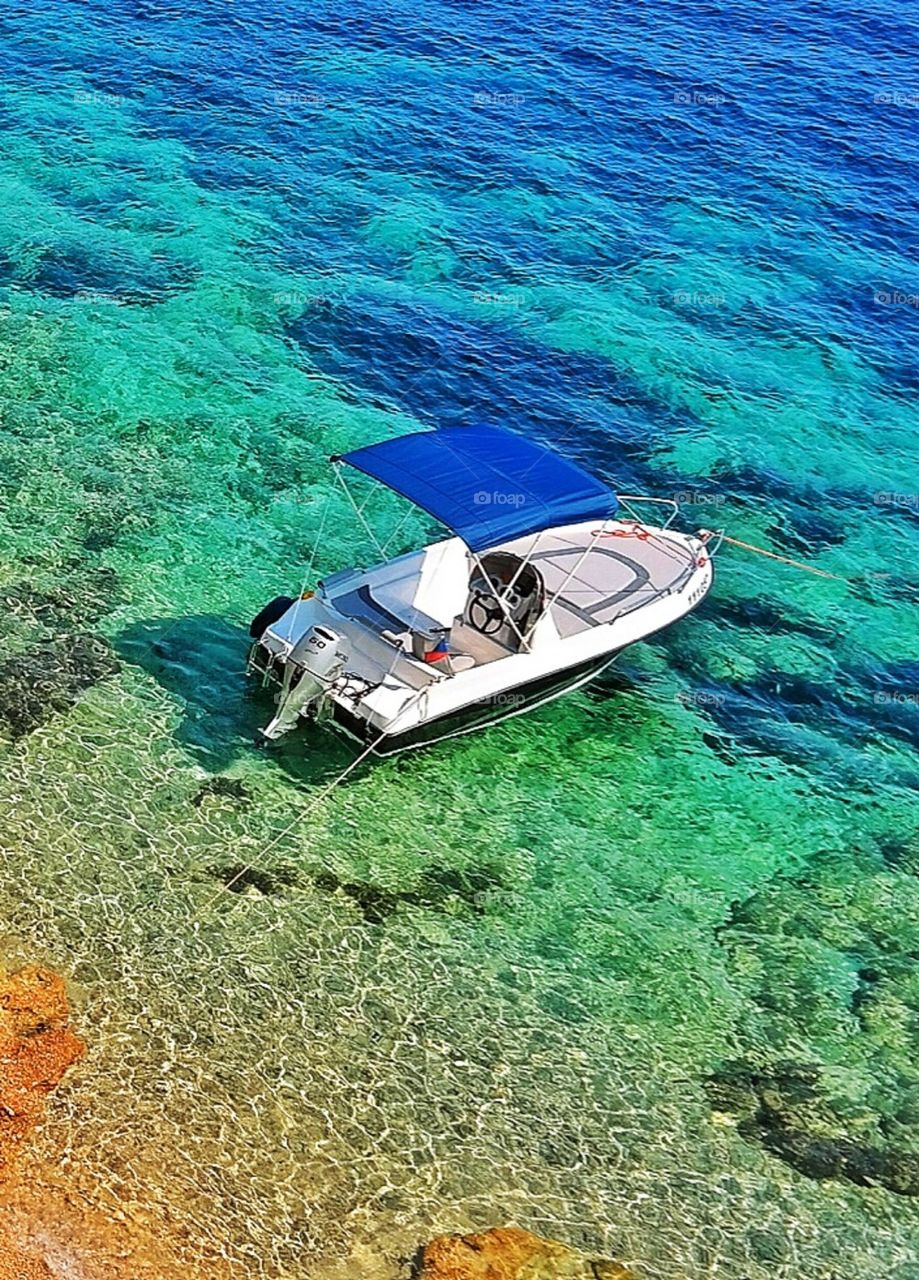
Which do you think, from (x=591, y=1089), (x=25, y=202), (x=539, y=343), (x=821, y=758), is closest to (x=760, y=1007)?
(x=591, y=1089)

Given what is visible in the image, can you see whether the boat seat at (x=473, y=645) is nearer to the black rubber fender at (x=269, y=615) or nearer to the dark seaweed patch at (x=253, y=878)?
the black rubber fender at (x=269, y=615)

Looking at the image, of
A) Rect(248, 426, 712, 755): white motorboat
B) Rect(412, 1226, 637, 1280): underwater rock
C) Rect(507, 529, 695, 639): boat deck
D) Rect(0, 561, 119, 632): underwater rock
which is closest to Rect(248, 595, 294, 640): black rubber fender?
Rect(248, 426, 712, 755): white motorboat

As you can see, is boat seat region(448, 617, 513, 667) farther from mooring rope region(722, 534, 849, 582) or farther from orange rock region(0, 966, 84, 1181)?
orange rock region(0, 966, 84, 1181)

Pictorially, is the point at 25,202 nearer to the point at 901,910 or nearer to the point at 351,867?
the point at 351,867

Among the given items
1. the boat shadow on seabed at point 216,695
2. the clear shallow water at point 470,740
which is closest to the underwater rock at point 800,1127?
the clear shallow water at point 470,740

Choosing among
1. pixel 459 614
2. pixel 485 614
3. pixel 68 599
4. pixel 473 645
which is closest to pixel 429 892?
pixel 473 645

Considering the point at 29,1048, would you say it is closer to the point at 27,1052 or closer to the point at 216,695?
the point at 27,1052
